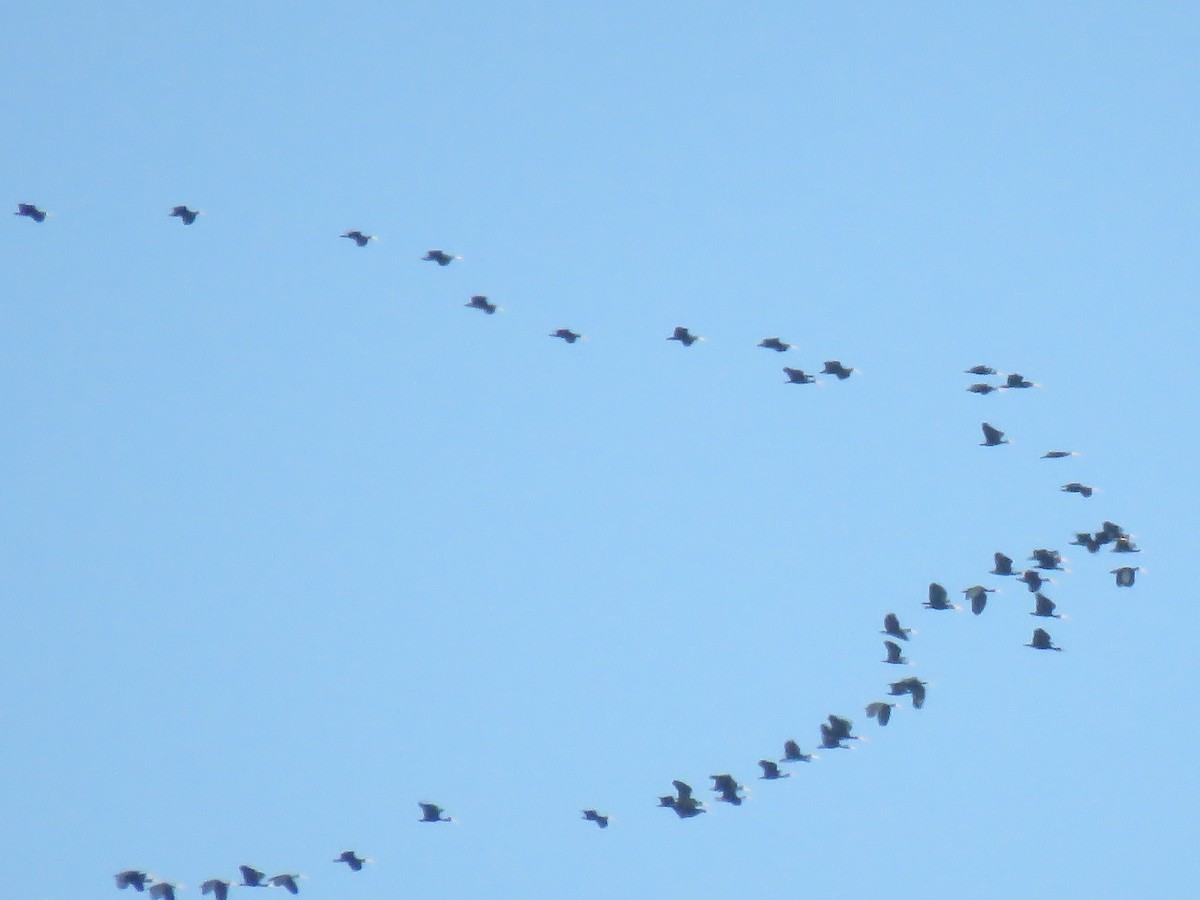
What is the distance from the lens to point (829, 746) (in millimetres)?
66188

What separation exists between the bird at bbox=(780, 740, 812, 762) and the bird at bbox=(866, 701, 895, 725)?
4556 mm

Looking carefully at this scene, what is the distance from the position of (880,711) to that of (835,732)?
218cm

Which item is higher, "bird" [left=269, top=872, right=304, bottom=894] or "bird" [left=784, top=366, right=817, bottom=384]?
"bird" [left=784, top=366, right=817, bottom=384]

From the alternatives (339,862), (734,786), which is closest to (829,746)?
(734,786)

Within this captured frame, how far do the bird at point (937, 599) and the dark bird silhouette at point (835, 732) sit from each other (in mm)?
3375

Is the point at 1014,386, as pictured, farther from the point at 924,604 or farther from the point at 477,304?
the point at 477,304

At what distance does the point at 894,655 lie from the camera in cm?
6638

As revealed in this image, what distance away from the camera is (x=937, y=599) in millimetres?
65375

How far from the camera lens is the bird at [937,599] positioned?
214 feet

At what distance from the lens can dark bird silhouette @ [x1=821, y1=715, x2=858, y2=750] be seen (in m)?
65.6

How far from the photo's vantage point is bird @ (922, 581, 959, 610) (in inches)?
2565

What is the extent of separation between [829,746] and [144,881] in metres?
16.4

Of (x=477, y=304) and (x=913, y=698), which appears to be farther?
(x=477, y=304)

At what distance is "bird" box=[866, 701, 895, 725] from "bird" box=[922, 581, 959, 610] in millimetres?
2664
